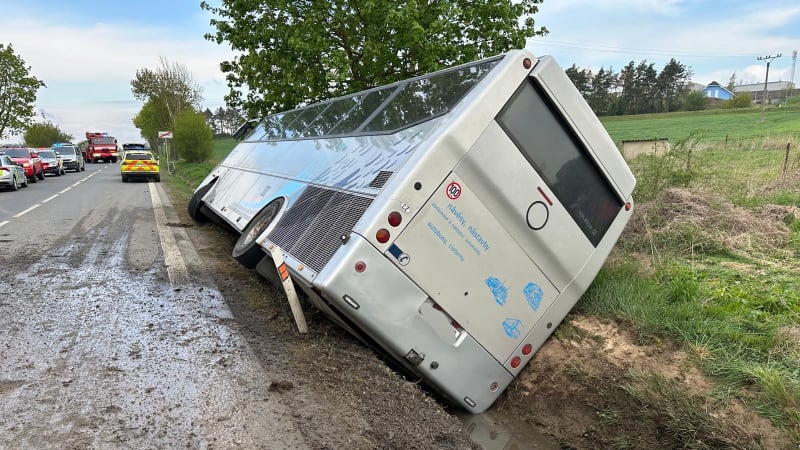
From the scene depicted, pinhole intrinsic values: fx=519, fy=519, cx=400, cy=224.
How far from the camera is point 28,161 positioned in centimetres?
2217

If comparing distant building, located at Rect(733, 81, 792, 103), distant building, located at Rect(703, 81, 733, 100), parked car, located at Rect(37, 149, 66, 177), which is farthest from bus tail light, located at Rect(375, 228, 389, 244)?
distant building, located at Rect(703, 81, 733, 100)

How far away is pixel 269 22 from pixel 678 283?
1018 centimetres

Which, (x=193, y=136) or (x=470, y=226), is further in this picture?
(x=193, y=136)

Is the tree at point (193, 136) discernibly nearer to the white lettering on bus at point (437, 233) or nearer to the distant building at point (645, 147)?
the distant building at point (645, 147)

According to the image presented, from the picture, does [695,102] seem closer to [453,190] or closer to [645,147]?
[645,147]

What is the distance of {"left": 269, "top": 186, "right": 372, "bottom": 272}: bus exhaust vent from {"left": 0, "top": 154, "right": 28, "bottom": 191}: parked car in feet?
56.5

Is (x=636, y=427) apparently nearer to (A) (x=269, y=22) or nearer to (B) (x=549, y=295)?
(B) (x=549, y=295)

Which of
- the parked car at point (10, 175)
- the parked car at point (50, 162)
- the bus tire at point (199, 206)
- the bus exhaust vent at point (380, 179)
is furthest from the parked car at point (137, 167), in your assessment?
the bus exhaust vent at point (380, 179)

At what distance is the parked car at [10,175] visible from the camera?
56.3 ft

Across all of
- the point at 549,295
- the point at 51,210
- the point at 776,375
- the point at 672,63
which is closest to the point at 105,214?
the point at 51,210

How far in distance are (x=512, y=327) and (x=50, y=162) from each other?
3055 centimetres

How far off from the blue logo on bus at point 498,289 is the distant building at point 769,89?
12484cm

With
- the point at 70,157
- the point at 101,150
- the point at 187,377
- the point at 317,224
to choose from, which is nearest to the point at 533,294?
the point at 317,224

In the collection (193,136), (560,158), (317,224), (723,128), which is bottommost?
(317,224)
